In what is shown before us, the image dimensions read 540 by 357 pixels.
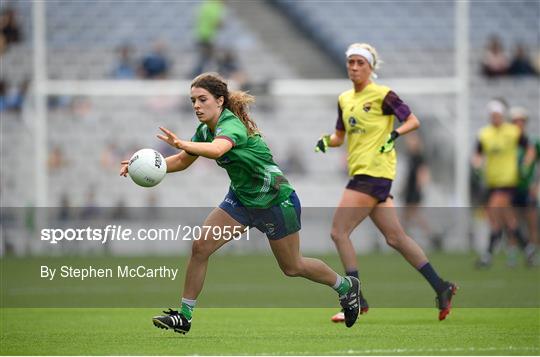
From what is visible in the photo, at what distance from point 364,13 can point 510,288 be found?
14064 millimetres

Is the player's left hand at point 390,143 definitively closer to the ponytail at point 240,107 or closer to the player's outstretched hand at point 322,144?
the player's outstretched hand at point 322,144

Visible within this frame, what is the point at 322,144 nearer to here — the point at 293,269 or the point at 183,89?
the point at 293,269

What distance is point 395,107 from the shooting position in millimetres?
11094

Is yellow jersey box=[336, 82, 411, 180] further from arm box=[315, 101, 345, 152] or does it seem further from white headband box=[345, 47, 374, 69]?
white headband box=[345, 47, 374, 69]

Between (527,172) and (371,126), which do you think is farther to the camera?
(527,172)

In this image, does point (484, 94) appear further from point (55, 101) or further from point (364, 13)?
point (55, 101)

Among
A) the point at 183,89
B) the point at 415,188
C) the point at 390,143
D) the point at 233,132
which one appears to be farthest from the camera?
the point at 415,188

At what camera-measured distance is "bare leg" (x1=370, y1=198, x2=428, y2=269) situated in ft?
35.8

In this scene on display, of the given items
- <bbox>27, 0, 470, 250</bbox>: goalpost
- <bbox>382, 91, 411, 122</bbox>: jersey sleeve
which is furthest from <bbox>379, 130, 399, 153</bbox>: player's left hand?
<bbox>27, 0, 470, 250</bbox>: goalpost

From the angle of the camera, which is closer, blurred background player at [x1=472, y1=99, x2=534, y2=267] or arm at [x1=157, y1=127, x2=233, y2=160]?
arm at [x1=157, y1=127, x2=233, y2=160]

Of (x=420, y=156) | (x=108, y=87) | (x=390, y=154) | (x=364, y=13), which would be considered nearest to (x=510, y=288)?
(x=390, y=154)

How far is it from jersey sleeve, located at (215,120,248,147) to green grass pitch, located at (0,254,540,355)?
151 cm

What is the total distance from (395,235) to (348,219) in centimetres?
46

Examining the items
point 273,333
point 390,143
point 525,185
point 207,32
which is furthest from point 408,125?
point 207,32
